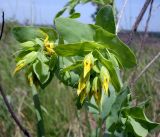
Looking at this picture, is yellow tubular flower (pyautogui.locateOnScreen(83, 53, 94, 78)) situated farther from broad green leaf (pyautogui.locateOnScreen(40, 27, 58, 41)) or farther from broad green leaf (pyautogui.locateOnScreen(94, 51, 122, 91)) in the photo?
broad green leaf (pyautogui.locateOnScreen(40, 27, 58, 41))

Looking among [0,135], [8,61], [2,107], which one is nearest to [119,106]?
[0,135]

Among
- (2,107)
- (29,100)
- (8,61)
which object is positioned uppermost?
(2,107)

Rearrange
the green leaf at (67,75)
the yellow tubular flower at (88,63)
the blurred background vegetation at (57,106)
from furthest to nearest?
1. the blurred background vegetation at (57,106)
2. the green leaf at (67,75)
3. the yellow tubular flower at (88,63)

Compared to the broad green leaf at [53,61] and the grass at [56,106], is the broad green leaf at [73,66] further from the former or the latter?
the grass at [56,106]

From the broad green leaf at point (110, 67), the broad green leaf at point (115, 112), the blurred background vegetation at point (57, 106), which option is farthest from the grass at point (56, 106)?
the broad green leaf at point (110, 67)

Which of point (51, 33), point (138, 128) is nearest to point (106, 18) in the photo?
point (51, 33)

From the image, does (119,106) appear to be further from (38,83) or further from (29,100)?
(29,100)

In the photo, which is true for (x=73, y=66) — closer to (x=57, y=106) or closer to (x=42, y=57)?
(x=42, y=57)
